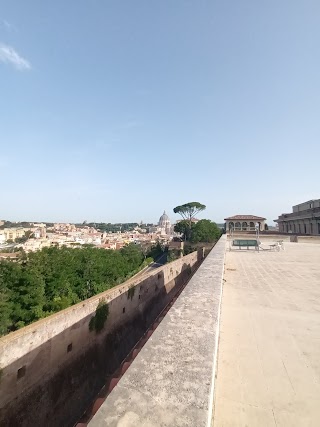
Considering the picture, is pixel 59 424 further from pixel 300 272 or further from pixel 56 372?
pixel 300 272

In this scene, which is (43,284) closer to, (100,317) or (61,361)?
(100,317)

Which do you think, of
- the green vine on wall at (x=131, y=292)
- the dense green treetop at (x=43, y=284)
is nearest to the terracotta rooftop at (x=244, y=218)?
the dense green treetop at (x=43, y=284)

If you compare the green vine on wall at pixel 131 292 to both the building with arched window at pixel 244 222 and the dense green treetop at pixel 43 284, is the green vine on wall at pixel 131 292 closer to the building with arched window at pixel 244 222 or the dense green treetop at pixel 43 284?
the dense green treetop at pixel 43 284

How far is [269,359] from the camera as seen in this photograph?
10.4 ft

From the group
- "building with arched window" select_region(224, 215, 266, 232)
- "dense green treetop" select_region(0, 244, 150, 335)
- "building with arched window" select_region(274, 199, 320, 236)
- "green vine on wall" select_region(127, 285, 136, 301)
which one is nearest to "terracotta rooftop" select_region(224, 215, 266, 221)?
"building with arched window" select_region(224, 215, 266, 232)

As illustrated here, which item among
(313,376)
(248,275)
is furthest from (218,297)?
(248,275)

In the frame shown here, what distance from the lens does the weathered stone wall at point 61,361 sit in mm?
6527

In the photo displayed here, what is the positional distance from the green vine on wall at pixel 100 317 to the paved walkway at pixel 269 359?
518 cm

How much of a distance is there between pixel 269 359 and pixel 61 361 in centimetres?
666

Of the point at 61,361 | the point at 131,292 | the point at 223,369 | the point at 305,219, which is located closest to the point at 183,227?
the point at 305,219

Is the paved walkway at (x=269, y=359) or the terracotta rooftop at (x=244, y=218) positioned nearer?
the paved walkway at (x=269, y=359)

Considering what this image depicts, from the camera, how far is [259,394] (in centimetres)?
253

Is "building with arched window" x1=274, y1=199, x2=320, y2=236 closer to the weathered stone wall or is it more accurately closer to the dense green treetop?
the dense green treetop

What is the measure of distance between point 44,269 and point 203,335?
20.3 m
